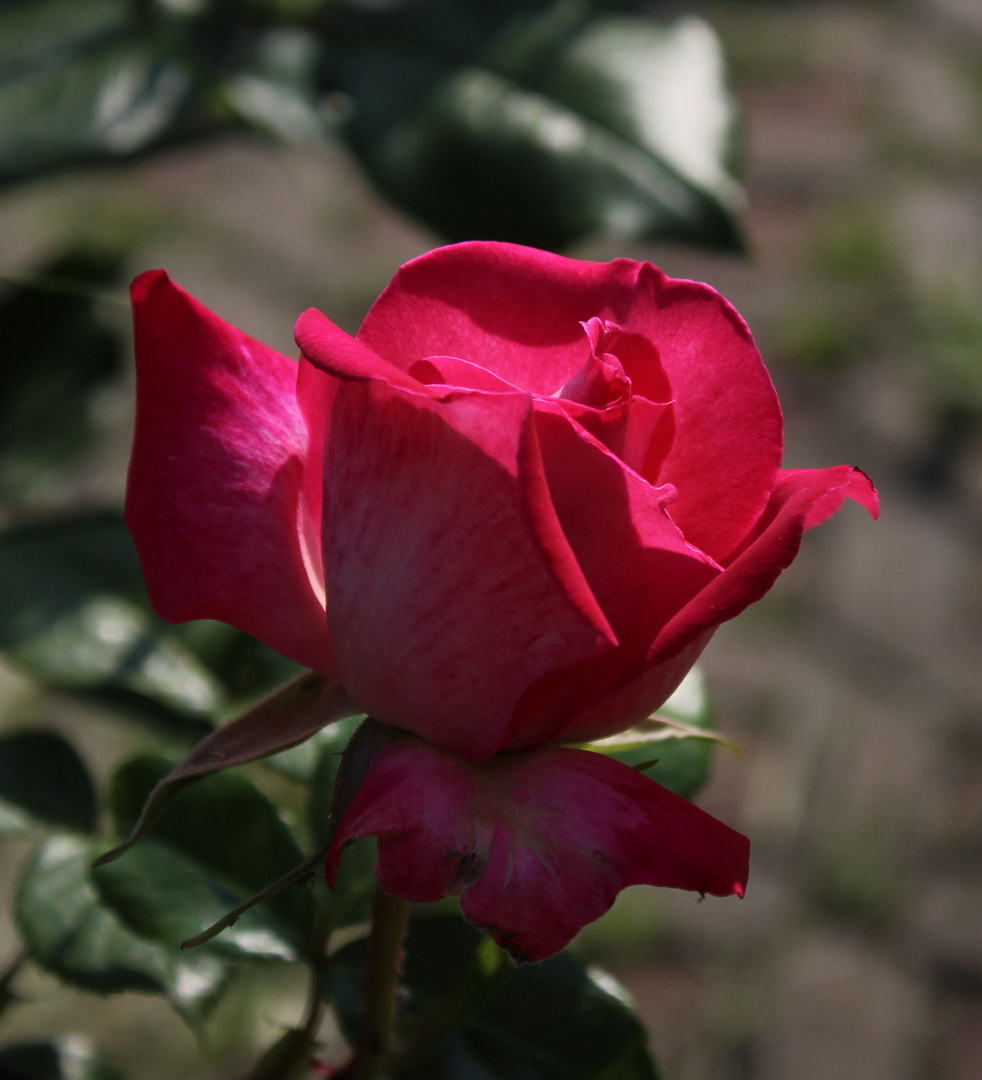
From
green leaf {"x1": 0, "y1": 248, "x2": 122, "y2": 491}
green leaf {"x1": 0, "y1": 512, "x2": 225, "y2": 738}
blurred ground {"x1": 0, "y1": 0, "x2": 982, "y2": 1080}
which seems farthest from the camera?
blurred ground {"x1": 0, "y1": 0, "x2": 982, "y2": 1080}

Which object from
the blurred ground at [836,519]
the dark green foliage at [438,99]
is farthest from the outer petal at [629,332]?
the blurred ground at [836,519]

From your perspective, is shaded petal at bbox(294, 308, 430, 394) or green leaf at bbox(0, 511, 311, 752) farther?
green leaf at bbox(0, 511, 311, 752)

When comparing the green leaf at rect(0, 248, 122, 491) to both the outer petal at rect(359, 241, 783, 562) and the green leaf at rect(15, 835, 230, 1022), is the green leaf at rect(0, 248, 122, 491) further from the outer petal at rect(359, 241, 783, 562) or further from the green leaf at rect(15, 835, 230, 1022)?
the outer petal at rect(359, 241, 783, 562)

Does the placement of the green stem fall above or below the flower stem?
below

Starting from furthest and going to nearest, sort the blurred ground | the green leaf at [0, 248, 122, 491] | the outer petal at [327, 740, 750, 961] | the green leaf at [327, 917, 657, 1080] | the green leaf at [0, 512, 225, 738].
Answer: the blurred ground → the green leaf at [0, 248, 122, 491] → the green leaf at [0, 512, 225, 738] → the green leaf at [327, 917, 657, 1080] → the outer petal at [327, 740, 750, 961]

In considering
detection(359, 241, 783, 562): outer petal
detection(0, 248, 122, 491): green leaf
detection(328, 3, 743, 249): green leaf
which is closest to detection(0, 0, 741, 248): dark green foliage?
detection(328, 3, 743, 249): green leaf

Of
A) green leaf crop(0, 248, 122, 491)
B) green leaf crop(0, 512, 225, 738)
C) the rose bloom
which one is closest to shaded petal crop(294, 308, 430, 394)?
the rose bloom

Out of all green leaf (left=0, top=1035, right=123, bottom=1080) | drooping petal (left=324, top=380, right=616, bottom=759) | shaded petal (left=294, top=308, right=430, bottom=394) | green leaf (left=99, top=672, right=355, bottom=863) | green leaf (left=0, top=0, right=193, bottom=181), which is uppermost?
shaded petal (left=294, top=308, right=430, bottom=394)
